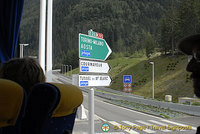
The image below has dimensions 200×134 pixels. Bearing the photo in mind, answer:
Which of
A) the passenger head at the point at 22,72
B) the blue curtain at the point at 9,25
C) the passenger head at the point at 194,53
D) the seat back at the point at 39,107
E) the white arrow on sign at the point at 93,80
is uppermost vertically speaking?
the blue curtain at the point at 9,25

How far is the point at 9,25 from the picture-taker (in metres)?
2.18

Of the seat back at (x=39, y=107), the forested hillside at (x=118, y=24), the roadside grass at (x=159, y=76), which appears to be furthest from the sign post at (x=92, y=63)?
the roadside grass at (x=159, y=76)

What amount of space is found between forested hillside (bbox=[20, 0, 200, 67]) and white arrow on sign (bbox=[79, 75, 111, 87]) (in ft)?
1.41

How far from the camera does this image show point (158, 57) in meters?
23.3

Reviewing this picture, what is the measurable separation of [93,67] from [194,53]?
144 centimetres

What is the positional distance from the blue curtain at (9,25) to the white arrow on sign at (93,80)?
85cm

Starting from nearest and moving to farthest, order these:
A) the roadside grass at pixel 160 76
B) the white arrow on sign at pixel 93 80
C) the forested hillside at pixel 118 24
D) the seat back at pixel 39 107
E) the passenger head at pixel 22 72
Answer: the seat back at pixel 39 107
the passenger head at pixel 22 72
the white arrow on sign at pixel 93 80
the forested hillside at pixel 118 24
the roadside grass at pixel 160 76

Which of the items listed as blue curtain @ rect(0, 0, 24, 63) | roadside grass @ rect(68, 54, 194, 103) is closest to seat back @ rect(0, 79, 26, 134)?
blue curtain @ rect(0, 0, 24, 63)

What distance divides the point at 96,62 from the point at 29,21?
4.84ft

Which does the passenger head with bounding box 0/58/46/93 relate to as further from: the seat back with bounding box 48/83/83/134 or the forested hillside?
the forested hillside

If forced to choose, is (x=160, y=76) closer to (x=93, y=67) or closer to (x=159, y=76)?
(x=159, y=76)

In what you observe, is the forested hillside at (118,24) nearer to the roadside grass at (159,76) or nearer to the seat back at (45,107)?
the seat back at (45,107)

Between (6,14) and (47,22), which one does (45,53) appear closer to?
(47,22)

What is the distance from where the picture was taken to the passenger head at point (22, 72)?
30.8 inches
